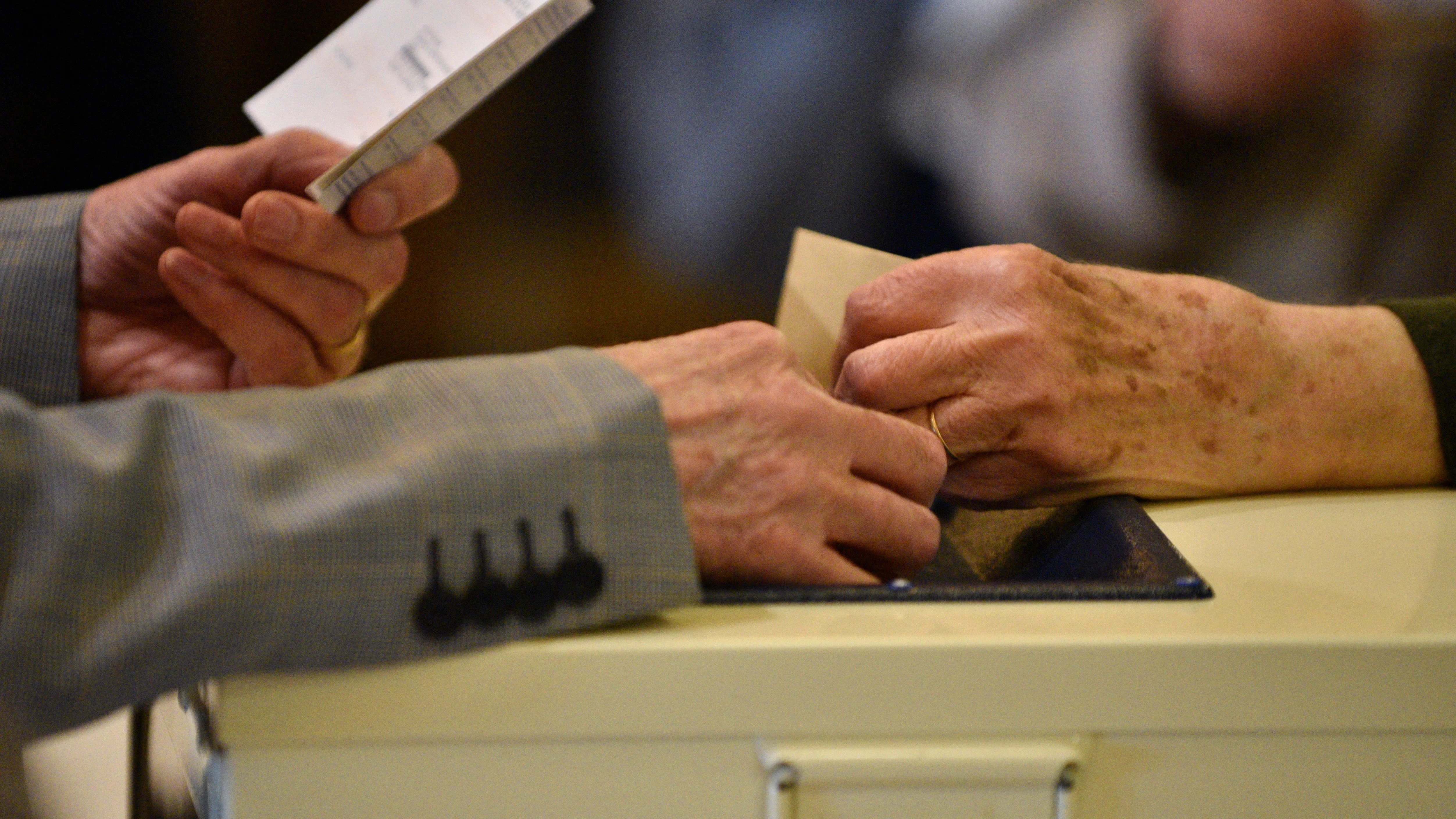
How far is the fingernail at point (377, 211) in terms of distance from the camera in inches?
31.5

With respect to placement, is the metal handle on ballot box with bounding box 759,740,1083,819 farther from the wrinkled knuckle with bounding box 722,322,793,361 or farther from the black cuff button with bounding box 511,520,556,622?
the wrinkled knuckle with bounding box 722,322,793,361

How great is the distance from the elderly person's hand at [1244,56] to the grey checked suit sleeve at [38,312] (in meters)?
1.76

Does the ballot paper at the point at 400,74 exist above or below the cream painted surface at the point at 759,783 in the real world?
above

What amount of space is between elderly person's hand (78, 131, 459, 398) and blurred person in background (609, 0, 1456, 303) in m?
1.13

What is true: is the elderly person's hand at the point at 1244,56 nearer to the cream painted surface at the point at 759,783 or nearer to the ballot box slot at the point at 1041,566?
the ballot box slot at the point at 1041,566

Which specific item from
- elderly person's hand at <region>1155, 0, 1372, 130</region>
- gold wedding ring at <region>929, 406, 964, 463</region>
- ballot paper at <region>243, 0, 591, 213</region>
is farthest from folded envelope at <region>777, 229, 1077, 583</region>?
elderly person's hand at <region>1155, 0, 1372, 130</region>

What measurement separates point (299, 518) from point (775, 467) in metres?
0.21

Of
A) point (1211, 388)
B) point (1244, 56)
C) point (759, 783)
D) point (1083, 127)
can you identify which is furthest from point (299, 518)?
point (1244, 56)

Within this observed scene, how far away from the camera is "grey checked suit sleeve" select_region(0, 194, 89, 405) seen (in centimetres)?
64

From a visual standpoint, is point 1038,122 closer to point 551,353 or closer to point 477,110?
point 477,110

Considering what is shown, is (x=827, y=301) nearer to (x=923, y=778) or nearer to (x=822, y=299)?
(x=822, y=299)

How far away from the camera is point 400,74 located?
0.82 m

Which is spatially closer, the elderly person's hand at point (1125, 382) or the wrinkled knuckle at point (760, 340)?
the wrinkled knuckle at point (760, 340)

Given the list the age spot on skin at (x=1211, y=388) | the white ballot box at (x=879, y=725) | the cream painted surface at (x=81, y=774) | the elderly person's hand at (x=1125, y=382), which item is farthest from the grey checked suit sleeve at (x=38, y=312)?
the age spot on skin at (x=1211, y=388)
